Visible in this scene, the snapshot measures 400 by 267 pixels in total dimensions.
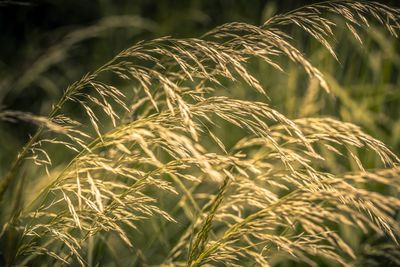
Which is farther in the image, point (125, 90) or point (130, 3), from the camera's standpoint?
point (130, 3)

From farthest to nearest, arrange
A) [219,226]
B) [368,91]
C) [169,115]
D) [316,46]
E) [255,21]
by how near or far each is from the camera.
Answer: [255,21] < [316,46] < [368,91] < [219,226] < [169,115]

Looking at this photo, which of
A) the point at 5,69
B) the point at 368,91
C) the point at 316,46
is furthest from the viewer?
the point at 5,69

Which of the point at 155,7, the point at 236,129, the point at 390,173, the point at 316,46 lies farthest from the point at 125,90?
the point at 390,173

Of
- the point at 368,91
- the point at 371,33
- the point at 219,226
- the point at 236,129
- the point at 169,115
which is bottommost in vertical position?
the point at 219,226

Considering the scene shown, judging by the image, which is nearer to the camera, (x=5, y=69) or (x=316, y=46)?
(x=316, y=46)

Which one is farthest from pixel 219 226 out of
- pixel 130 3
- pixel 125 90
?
pixel 130 3

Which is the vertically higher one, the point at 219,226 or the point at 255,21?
the point at 255,21

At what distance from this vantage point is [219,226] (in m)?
2.30

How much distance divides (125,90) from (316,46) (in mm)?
824

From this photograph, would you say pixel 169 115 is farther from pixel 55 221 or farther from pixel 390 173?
pixel 390 173

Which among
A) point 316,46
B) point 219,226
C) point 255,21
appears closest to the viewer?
point 219,226

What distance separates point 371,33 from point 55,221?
67.8 inches

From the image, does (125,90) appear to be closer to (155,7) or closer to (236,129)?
(236,129)

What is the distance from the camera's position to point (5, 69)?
338 cm
